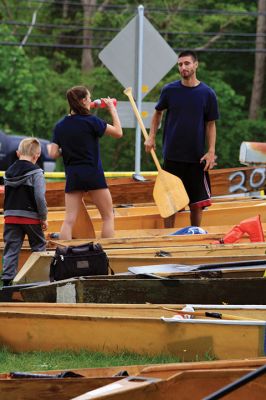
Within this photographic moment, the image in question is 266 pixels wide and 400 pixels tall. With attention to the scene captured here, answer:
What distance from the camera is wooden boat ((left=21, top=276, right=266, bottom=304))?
9289mm

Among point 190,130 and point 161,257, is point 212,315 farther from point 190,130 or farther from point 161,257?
point 190,130

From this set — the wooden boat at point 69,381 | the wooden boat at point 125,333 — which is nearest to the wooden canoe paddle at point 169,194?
the wooden boat at point 125,333

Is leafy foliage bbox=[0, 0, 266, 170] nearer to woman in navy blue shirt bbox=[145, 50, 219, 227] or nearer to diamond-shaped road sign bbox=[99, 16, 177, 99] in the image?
diamond-shaped road sign bbox=[99, 16, 177, 99]

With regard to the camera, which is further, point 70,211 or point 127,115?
point 127,115

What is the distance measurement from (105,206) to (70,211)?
350mm

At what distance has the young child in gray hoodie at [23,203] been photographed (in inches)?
449

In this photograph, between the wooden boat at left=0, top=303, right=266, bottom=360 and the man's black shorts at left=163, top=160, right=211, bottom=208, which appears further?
the man's black shorts at left=163, top=160, right=211, bottom=208

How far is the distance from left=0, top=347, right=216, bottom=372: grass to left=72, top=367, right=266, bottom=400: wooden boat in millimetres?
1380

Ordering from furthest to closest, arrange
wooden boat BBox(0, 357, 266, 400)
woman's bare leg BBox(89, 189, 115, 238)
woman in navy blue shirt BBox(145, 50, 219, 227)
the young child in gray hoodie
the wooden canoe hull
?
1. woman in navy blue shirt BBox(145, 50, 219, 227)
2. woman's bare leg BBox(89, 189, 115, 238)
3. the young child in gray hoodie
4. the wooden canoe hull
5. wooden boat BBox(0, 357, 266, 400)

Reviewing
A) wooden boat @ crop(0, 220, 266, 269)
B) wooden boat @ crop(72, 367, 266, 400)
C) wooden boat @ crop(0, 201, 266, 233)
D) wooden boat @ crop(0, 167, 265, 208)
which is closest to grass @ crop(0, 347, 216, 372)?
wooden boat @ crop(72, 367, 266, 400)

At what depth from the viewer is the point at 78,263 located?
10.1 m

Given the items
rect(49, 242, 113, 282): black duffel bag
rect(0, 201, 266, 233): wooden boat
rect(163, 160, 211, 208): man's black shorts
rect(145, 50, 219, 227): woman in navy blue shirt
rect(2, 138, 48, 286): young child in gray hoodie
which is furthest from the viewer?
rect(0, 201, 266, 233): wooden boat

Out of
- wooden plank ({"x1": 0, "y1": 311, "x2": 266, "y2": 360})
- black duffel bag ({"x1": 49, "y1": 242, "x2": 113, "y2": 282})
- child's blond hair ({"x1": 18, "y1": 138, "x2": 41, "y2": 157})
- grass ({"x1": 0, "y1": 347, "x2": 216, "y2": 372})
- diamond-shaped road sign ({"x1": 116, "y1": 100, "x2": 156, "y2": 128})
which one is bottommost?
grass ({"x1": 0, "y1": 347, "x2": 216, "y2": 372})

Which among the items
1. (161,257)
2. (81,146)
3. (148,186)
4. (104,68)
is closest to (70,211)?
(81,146)
